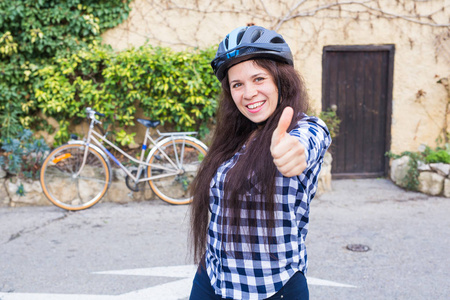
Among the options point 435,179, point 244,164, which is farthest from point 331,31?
point 244,164

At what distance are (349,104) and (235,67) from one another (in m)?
6.08

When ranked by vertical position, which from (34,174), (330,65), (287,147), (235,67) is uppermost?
(330,65)

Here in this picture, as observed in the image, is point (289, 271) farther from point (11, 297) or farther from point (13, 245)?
point (13, 245)

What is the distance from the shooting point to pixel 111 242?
4836 millimetres

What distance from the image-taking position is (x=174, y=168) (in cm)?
618

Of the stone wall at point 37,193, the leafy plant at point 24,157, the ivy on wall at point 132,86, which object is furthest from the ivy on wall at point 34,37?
the stone wall at point 37,193

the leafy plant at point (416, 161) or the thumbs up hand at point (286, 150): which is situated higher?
the thumbs up hand at point (286, 150)

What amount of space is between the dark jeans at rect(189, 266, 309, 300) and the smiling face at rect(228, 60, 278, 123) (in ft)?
1.97

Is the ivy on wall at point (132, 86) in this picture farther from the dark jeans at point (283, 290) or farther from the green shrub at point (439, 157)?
the dark jeans at point (283, 290)

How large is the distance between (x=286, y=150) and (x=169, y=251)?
3404mm

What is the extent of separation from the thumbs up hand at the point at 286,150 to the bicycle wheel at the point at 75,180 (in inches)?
187

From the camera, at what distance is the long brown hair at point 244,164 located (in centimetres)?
165

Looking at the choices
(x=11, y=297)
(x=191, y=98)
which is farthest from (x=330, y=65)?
(x=11, y=297)

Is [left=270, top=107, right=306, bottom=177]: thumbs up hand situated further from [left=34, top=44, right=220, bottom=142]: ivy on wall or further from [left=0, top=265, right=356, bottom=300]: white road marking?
[left=34, top=44, right=220, bottom=142]: ivy on wall
